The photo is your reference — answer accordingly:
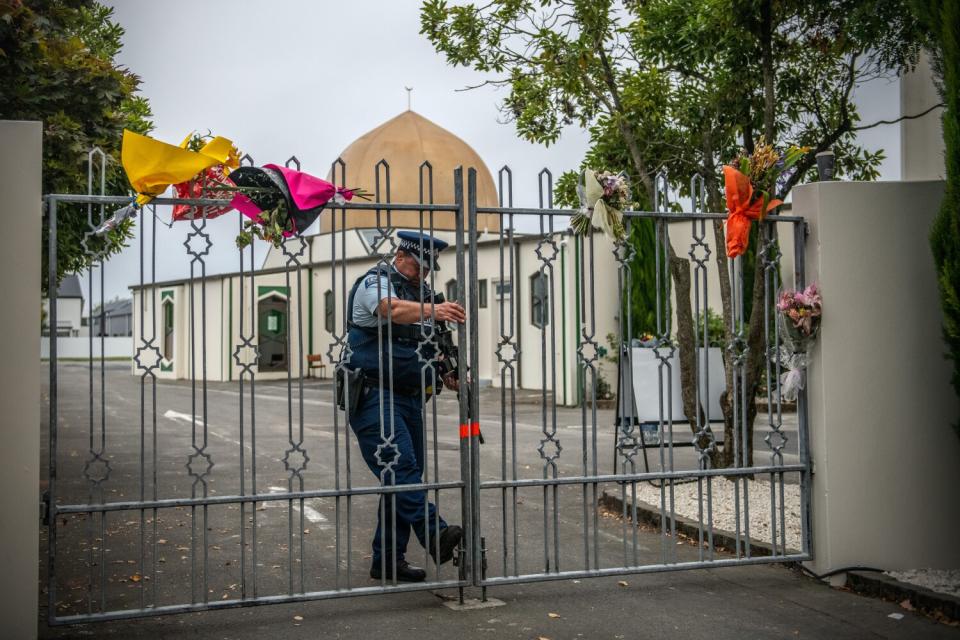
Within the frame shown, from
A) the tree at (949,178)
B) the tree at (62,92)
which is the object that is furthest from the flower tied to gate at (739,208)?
the tree at (62,92)

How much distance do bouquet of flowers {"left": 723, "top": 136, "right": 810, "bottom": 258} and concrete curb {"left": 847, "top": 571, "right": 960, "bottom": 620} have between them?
2.25 m

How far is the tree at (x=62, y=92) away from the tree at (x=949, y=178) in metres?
6.51

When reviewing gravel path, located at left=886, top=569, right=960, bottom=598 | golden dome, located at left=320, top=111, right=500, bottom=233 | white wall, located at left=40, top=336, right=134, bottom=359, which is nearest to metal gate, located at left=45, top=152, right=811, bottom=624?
gravel path, located at left=886, top=569, right=960, bottom=598

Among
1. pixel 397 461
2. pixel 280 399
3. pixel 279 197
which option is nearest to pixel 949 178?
pixel 397 461

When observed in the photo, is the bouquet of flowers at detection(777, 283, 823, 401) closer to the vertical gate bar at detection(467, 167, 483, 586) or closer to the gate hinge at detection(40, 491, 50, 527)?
the vertical gate bar at detection(467, 167, 483, 586)

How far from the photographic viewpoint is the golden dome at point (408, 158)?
3722cm

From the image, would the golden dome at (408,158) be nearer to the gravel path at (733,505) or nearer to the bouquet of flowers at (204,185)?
the gravel path at (733,505)

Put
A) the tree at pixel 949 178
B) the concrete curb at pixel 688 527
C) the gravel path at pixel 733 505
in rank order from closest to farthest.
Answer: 1. the tree at pixel 949 178
2. the concrete curb at pixel 688 527
3. the gravel path at pixel 733 505

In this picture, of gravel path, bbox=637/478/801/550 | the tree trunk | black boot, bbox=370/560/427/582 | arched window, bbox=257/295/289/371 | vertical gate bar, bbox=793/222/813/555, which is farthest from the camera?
arched window, bbox=257/295/289/371

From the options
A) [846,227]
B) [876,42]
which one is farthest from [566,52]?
[846,227]

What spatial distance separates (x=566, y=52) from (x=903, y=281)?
475 centimetres

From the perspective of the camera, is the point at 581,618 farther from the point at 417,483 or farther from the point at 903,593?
the point at 903,593

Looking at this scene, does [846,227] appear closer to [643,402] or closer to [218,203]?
[643,402]

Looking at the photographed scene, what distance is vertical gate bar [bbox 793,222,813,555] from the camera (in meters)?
6.37
